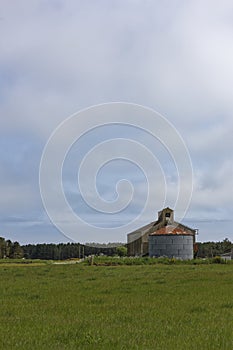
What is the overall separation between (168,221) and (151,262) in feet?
108

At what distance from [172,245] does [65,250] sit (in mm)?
89981

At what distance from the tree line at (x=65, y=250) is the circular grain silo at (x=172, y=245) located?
157 ft

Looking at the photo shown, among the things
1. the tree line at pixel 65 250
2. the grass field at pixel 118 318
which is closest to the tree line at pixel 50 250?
the tree line at pixel 65 250

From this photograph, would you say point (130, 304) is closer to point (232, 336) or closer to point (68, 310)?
point (68, 310)

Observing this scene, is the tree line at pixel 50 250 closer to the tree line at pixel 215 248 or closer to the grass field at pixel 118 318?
the tree line at pixel 215 248

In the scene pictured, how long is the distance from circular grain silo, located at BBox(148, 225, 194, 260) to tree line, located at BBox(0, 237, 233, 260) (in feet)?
157

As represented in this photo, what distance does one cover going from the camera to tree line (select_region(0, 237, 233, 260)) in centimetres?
13625

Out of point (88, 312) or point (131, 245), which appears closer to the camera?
point (88, 312)

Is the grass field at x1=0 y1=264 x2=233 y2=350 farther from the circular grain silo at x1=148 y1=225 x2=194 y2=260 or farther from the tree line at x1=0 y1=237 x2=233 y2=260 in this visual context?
the tree line at x1=0 y1=237 x2=233 y2=260

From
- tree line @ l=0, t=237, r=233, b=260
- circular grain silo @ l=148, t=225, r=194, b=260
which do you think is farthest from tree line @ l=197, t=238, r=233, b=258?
circular grain silo @ l=148, t=225, r=194, b=260

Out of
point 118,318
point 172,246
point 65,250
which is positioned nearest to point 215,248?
point 65,250

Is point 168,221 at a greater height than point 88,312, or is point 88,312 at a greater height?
point 168,221

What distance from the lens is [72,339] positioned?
11.6 m

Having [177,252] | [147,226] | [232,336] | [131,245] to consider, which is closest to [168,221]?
[147,226]
